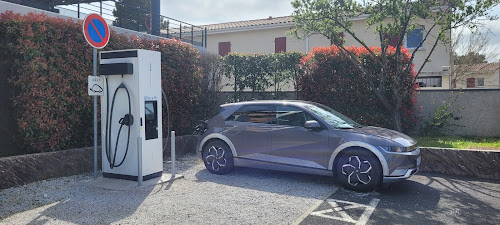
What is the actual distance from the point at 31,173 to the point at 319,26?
24.0 feet

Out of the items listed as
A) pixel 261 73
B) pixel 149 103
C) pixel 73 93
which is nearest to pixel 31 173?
pixel 73 93

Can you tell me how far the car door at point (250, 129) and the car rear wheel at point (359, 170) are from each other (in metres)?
1.41

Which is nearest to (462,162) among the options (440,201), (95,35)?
(440,201)

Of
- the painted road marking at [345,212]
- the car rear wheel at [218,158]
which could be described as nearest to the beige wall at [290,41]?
the car rear wheel at [218,158]

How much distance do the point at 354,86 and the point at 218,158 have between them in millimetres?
5029

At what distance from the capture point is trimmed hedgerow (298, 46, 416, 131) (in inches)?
396

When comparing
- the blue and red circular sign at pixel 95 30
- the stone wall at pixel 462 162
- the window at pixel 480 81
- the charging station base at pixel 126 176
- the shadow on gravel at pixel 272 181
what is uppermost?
the window at pixel 480 81

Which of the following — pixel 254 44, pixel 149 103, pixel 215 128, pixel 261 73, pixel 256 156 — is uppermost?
pixel 254 44

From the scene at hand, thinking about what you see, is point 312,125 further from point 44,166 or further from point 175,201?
point 44,166

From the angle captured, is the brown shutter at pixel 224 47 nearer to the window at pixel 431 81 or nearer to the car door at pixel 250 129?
the window at pixel 431 81

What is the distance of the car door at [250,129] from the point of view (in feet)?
22.1

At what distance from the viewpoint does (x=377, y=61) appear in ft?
32.8

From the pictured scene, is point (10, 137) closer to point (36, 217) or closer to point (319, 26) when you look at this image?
point (36, 217)

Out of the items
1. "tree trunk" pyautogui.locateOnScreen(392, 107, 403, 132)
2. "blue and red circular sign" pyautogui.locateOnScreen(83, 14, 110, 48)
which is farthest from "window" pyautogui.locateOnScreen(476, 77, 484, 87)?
"blue and red circular sign" pyautogui.locateOnScreen(83, 14, 110, 48)
